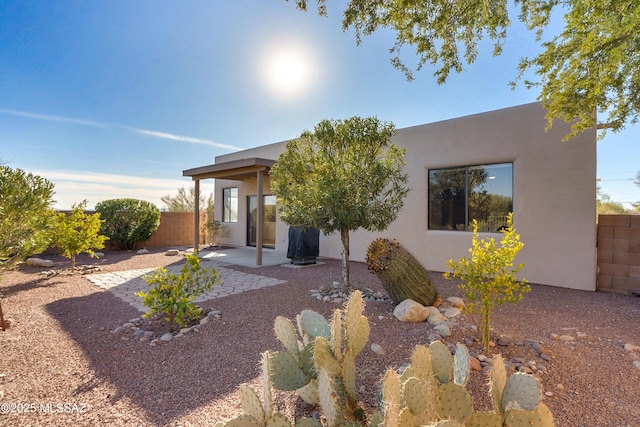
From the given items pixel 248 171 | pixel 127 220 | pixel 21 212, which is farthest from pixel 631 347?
pixel 127 220

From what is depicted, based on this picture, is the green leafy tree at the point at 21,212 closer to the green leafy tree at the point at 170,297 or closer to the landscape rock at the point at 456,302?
the green leafy tree at the point at 170,297

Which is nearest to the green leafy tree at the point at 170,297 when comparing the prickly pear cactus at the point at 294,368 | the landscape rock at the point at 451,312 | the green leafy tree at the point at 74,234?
the prickly pear cactus at the point at 294,368

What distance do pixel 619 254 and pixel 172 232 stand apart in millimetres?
14865

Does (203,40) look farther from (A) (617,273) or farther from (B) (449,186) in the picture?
(A) (617,273)

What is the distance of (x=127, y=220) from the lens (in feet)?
37.8

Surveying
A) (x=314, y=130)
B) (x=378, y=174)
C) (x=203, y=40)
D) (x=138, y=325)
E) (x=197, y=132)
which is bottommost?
(x=138, y=325)

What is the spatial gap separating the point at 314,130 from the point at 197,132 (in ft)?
25.4

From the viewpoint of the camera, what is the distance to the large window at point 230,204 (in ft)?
43.5

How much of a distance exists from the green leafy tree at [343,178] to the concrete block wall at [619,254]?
14.1ft

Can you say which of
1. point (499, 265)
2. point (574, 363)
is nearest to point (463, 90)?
point (499, 265)

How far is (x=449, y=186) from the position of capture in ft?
24.6

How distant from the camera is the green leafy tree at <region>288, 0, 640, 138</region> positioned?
166 inches

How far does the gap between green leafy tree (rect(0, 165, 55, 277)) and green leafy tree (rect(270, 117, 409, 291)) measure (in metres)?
4.02

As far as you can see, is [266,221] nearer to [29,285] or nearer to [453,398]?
[29,285]
